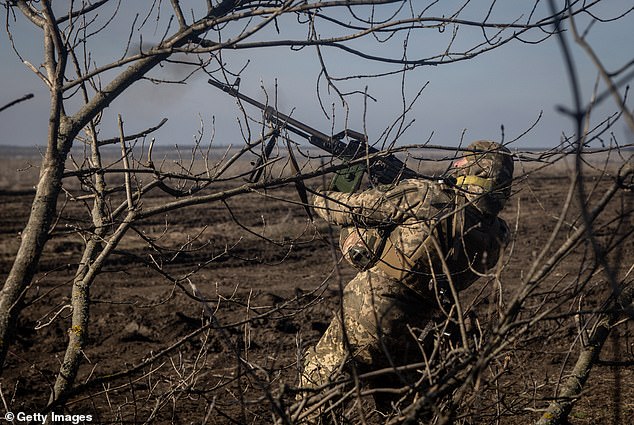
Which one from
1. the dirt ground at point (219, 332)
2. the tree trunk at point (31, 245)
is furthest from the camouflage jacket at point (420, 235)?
the tree trunk at point (31, 245)

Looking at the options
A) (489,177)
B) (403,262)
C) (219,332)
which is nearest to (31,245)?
(219,332)

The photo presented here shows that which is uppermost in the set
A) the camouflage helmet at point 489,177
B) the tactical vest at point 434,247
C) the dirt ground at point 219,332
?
the camouflage helmet at point 489,177

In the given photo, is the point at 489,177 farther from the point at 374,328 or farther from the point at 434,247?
the point at 374,328

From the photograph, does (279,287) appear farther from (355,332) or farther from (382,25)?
(382,25)

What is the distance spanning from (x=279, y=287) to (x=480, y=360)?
28.3ft

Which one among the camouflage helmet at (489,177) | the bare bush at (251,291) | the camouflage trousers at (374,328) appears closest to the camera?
the bare bush at (251,291)

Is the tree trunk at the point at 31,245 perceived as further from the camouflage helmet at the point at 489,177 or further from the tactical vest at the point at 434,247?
the camouflage helmet at the point at 489,177

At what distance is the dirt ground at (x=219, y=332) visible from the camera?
2.78m

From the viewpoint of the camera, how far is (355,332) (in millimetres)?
4414

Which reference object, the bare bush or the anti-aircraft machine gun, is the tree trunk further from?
the anti-aircraft machine gun

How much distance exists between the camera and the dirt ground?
2.78m

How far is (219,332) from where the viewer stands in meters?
1.87

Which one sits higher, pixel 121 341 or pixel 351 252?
pixel 351 252

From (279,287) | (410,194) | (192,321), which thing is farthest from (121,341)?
(410,194)
